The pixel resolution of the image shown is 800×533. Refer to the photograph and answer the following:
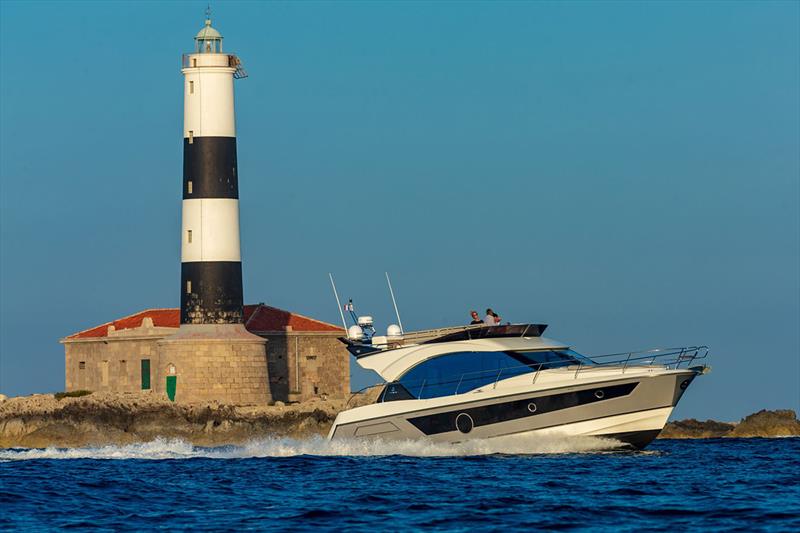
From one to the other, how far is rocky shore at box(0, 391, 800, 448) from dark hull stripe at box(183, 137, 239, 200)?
5.72m

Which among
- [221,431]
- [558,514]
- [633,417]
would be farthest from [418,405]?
[221,431]

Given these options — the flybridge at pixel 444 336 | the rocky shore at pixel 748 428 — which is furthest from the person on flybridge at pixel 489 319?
the rocky shore at pixel 748 428

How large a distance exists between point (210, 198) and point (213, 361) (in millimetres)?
4425

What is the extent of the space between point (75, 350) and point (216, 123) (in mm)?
10464

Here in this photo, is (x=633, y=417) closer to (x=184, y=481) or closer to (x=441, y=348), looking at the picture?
(x=441, y=348)

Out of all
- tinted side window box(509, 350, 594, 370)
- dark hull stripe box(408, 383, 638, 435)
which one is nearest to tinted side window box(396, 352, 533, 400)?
tinted side window box(509, 350, 594, 370)

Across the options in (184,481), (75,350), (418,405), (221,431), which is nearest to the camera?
(184,481)

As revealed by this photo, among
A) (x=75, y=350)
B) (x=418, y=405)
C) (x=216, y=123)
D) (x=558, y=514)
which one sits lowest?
(x=558, y=514)

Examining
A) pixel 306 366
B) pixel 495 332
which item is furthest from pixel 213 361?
pixel 495 332

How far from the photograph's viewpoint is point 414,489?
790 inches

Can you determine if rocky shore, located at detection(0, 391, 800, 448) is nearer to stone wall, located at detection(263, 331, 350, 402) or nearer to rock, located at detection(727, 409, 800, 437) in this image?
rock, located at detection(727, 409, 800, 437)

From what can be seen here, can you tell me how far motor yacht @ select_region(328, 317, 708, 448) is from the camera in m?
23.2

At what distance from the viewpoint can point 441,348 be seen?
80.6 ft

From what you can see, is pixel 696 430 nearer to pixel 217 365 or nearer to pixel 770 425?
pixel 770 425
